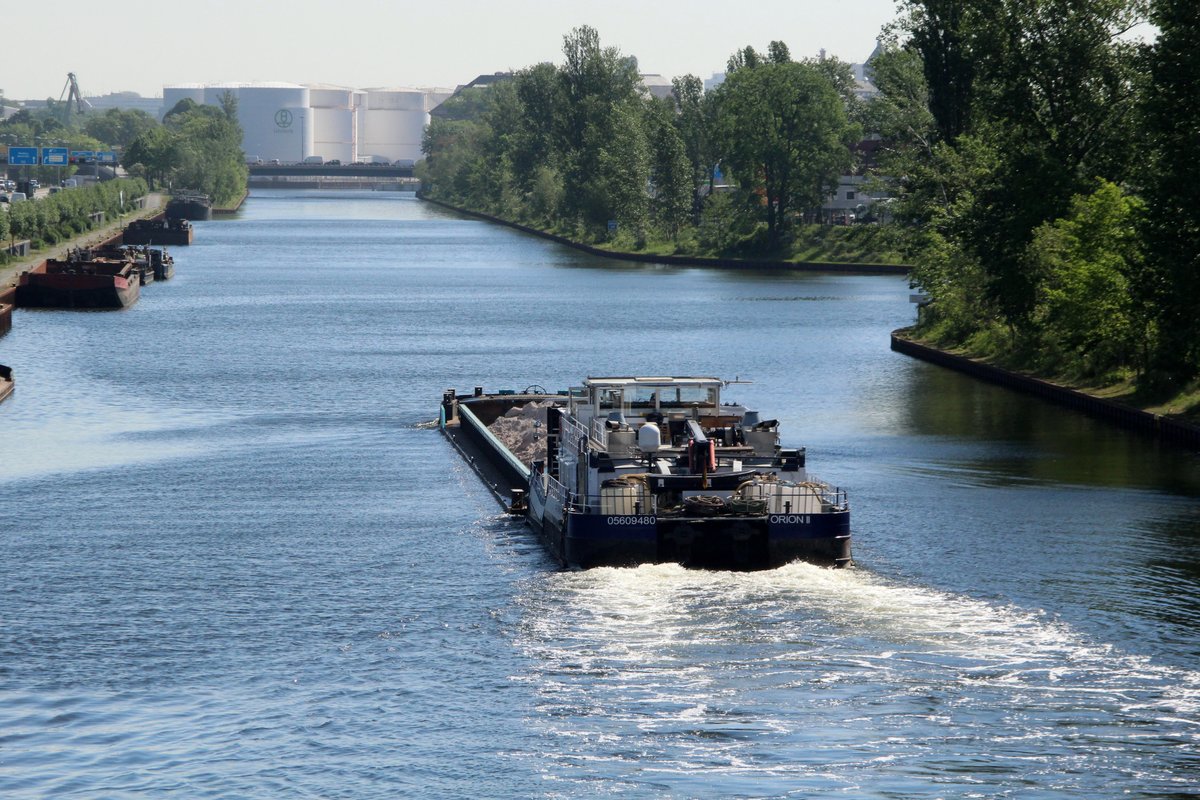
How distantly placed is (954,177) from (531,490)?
56333 millimetres

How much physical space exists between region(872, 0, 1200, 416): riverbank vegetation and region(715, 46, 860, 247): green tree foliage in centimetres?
6996

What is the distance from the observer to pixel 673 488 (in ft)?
140

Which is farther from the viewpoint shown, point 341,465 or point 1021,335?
point 1021,335

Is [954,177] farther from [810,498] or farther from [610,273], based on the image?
[610,273]

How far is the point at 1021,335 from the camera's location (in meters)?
88.6

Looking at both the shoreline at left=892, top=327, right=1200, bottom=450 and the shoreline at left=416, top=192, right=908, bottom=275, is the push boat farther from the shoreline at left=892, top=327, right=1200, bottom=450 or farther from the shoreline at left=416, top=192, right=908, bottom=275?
the shoreline at left=416, top=192, right=908, bottom=275

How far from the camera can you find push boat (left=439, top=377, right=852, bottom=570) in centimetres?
4097

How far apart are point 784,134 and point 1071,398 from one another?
4411 inches

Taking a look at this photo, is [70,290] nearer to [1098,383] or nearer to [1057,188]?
[1057,188]

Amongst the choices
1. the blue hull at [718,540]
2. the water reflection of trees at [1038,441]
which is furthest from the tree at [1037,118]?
the blue hull at [718,540]

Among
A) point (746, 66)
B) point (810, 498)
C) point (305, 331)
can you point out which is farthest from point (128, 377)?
point (746, 66)

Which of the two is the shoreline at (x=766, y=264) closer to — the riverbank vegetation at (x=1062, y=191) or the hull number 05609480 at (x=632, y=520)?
the riverbank vegetation at (x=1062, y=191)

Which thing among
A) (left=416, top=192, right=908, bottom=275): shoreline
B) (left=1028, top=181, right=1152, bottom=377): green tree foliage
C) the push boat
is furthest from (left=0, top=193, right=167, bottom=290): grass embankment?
the push boat

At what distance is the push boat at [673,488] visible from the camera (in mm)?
40969
